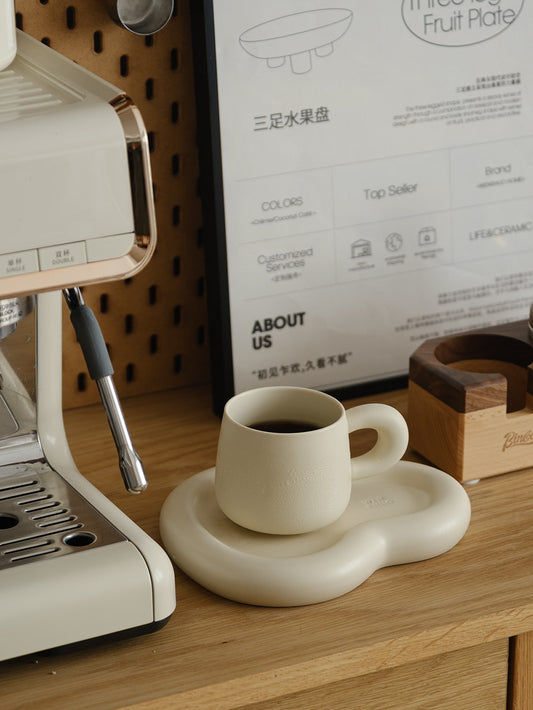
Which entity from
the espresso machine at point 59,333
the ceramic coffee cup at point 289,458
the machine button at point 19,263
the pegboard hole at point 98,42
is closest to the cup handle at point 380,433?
the ceramic coffee cup at point 289,458

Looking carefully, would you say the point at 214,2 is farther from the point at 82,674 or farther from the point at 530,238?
the point at 82,674

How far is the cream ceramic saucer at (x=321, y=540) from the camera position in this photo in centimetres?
69

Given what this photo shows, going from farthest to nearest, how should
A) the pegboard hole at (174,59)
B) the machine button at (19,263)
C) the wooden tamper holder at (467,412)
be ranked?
the pegboard hole at (174,59), the wooden tamper holder at (467,412), the machine button at (19,263)

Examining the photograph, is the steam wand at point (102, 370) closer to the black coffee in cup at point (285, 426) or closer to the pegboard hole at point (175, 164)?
the black coffee in cup at point (285, 426)

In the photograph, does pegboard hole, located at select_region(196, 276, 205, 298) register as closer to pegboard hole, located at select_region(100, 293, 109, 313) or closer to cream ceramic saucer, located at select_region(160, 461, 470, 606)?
pegboard hole, located at select_region(100, 293, 109, 313)

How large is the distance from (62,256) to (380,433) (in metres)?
0.32

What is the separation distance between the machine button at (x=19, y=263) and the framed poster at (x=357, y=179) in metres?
0.37

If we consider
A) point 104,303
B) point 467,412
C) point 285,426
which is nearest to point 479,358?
point 467,412

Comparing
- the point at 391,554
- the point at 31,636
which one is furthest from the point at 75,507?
the point at 391,554

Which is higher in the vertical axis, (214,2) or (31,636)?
(214,2)

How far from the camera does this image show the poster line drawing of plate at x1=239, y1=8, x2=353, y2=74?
869mm

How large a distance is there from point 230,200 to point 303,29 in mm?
160

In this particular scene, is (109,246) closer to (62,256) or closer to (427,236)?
(62,256)

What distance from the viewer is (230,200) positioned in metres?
0.90
